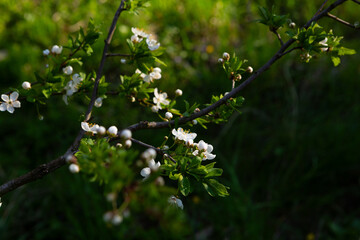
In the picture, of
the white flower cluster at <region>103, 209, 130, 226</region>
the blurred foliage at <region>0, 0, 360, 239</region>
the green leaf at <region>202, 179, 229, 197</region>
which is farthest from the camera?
the blurred foliage at <region>0, 0, 360, 239</region>

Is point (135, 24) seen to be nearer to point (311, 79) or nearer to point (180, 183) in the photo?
point (311, 79)

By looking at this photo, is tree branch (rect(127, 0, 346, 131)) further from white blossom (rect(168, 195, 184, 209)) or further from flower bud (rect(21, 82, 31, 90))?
flower bud (rect(21, 82, 31, 90))

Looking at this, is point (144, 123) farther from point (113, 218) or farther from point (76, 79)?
point (113, 218)

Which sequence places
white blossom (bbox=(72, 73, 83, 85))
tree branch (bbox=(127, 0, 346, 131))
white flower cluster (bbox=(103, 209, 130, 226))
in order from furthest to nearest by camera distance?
white blossom (bbox=(72, 73, 83, 85)) → tree branch (bbox=(127, 0, 346, 131)) → white flower cluster (bbox=(103, 209, 130, 226))

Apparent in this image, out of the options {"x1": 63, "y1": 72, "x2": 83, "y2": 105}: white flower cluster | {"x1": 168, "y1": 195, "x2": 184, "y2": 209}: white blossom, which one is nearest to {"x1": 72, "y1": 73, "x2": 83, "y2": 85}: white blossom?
{"x1": 63, "y1": 72, "x2": 83, "y2": 105}: white flower cluster

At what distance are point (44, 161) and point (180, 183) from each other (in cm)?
234

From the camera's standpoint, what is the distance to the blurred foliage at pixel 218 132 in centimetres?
284

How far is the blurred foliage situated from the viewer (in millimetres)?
A: 2844

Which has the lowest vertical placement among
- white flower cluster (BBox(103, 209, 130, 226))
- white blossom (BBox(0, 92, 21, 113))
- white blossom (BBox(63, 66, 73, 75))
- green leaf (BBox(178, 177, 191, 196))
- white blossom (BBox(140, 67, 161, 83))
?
white blossom (BBox(0, 92, 21, 113))

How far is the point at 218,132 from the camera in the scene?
11.6ft

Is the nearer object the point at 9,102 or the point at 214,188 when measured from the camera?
the point at 214,188

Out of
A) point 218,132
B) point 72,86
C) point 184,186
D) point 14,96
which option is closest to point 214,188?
point 184,186

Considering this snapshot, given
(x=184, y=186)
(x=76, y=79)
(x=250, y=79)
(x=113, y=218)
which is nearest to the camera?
(x=113, y=218)

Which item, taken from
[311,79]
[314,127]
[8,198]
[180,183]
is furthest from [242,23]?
Answer: [180,183]
